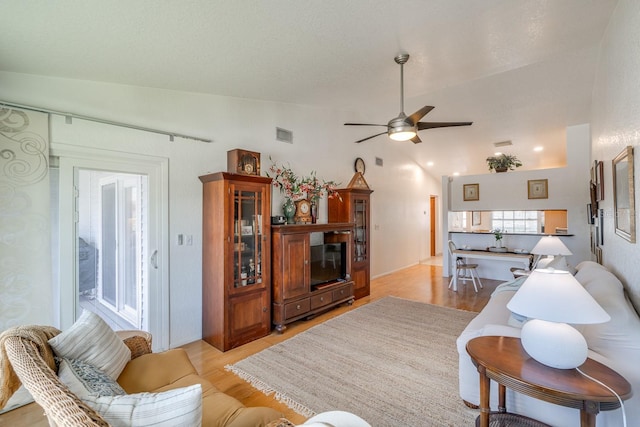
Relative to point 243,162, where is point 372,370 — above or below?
below

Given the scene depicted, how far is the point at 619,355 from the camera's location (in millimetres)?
1530

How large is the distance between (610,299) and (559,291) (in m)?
0.61

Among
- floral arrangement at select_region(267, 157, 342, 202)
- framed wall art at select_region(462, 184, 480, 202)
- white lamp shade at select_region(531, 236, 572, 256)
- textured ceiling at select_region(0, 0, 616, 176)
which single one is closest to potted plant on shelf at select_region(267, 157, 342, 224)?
floral arrangement at select_region(267, 157, 342, 202)

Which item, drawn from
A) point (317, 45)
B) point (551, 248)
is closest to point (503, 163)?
point (551, 248)

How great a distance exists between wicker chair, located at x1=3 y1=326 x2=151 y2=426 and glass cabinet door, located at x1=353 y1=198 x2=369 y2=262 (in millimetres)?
4252

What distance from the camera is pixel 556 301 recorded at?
1417 millimetres

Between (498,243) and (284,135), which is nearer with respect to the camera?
(284,135)

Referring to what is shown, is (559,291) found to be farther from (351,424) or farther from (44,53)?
(44,53)

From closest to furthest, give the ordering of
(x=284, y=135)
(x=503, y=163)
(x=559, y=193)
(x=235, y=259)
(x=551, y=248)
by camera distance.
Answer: (x=235, y=259) < (x=551, y=248) < (x=284, y=135) < (x=559, y=193) < (x=503, y=163)

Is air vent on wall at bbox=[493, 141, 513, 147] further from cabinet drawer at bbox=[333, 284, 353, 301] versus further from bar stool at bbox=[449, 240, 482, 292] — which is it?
cabinet drawer at bbox=[333, 284, 353, 301]

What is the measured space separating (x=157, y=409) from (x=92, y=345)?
92 centimetres

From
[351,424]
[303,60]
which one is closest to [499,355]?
[351,424]

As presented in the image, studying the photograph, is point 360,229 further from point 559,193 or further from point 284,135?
point 559,193

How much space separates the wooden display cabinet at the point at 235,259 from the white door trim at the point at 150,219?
0.42 metres
